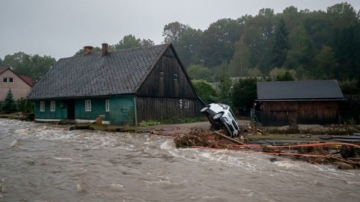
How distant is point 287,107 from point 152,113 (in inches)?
387

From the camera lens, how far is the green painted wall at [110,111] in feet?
79.6

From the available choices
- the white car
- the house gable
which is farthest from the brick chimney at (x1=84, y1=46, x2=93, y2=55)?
the white car

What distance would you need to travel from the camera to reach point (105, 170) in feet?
31.7

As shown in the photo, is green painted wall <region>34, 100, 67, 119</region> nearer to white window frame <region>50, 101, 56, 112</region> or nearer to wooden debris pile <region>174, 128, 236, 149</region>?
white window frame <region>50, 101, 56, 112</region>

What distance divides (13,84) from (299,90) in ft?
155

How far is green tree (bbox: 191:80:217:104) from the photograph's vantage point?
36344 millimetres

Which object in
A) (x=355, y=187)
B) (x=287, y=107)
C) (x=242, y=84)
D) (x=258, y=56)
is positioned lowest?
(x=355, y=187)

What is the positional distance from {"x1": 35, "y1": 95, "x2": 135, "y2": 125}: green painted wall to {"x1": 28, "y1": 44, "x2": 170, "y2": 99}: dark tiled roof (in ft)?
2.07

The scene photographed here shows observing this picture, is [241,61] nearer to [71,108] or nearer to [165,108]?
[165,108]

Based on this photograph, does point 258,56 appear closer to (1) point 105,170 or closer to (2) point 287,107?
(2) point 287,107

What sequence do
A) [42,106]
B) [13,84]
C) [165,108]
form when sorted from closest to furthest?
[165,108], [42,106], [13,84]

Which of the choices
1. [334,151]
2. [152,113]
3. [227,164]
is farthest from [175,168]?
[152,113]

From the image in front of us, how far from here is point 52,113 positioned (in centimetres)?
3059

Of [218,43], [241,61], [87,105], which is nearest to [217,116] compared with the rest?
[87,105]
